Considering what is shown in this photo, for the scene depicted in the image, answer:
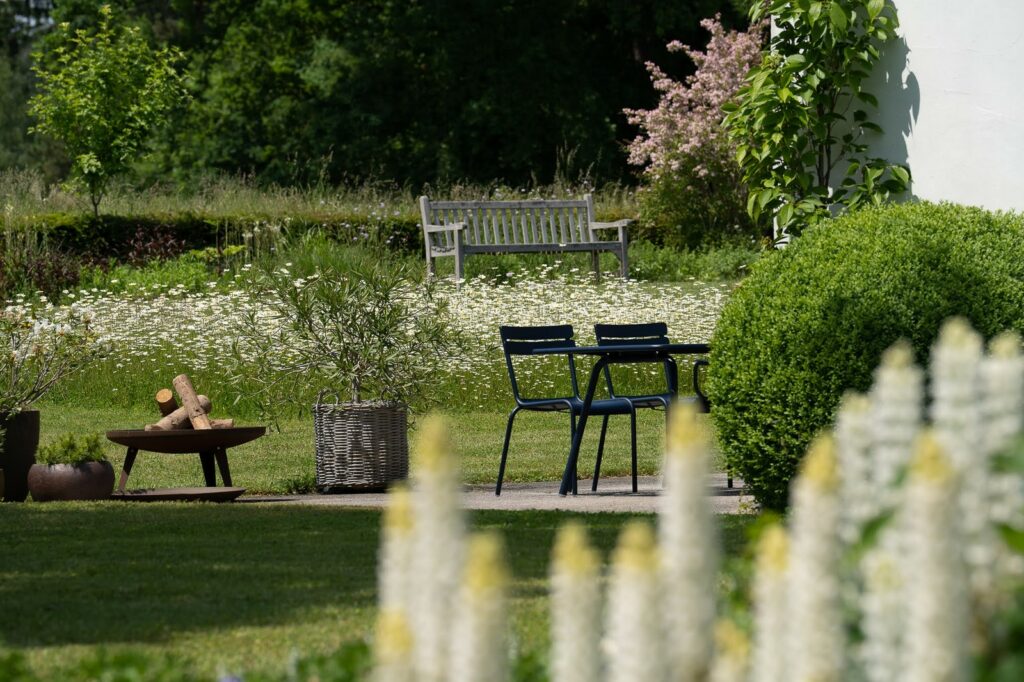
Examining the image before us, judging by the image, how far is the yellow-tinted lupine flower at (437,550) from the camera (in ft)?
4.48

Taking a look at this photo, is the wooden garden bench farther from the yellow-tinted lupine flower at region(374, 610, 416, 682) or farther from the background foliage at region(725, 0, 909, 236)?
the yellow-tinted lupine flower at region(374, 610, 416, 682)

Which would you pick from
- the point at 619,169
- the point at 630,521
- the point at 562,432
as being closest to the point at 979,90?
the point at 630,521

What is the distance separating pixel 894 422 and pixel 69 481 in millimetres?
6411

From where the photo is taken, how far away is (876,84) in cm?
785

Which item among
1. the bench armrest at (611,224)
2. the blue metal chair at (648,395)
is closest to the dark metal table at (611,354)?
the blue metal chair at (648,395)

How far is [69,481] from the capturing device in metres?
7.49

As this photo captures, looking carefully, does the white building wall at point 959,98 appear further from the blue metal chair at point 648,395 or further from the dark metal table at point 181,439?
the dark metal table at point 181,439

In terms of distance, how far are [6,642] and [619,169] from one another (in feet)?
85.0

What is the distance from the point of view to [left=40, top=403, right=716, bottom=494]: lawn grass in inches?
352

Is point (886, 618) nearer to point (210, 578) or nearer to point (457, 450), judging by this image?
point (210, 578)

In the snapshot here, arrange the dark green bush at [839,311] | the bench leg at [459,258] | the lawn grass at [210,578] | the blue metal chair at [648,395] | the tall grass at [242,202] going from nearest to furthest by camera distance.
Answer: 1. the lawn grass at [210,578]
2. the dark green bush at [839,311]
3. the blue metal chair at [648,395]
4. the bench leg at [459,258]
5. the tall grass at [242,202]

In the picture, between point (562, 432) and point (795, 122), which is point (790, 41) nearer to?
point (795, 122)

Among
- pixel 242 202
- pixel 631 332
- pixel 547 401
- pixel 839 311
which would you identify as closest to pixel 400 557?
pixel 839 311

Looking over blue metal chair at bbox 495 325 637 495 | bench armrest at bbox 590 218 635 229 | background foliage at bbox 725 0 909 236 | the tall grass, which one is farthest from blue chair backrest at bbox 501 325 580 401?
the tall grass
